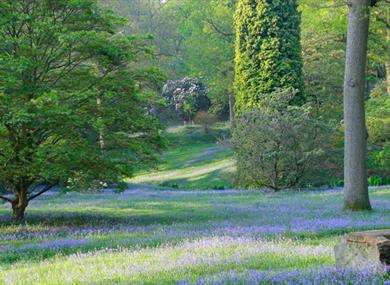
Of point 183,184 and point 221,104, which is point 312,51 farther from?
point 221,104

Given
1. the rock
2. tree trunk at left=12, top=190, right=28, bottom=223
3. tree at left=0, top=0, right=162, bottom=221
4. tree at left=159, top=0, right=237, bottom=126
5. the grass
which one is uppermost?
tree at left=159, top=0, right=237, bottom=126

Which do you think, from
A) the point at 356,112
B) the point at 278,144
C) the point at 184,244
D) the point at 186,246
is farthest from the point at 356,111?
the point at 278,144

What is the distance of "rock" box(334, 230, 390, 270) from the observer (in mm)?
5180

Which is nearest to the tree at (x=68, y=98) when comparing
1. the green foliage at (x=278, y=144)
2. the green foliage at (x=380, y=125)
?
the green foliage at (x=278, y=144)

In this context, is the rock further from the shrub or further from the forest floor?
the shrub

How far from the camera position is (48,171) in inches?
461

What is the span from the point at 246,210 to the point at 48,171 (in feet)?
19.9

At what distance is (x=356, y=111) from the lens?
46.5 ft

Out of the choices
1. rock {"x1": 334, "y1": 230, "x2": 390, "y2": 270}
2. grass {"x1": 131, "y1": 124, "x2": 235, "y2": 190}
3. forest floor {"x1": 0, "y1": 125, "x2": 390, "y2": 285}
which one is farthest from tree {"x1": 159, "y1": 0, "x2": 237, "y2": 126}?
rock {"x1": 334, "y1": 230, "x2": 390, "y2": 270}

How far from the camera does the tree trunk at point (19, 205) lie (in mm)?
13609

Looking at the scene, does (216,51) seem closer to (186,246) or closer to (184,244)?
(184,244)

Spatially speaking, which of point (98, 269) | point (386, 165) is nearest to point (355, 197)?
point (98, 269)

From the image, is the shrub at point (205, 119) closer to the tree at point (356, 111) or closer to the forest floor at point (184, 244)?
the forest floor at point (184, 244)

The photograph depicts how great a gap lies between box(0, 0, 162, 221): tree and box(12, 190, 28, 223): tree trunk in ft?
0.09
